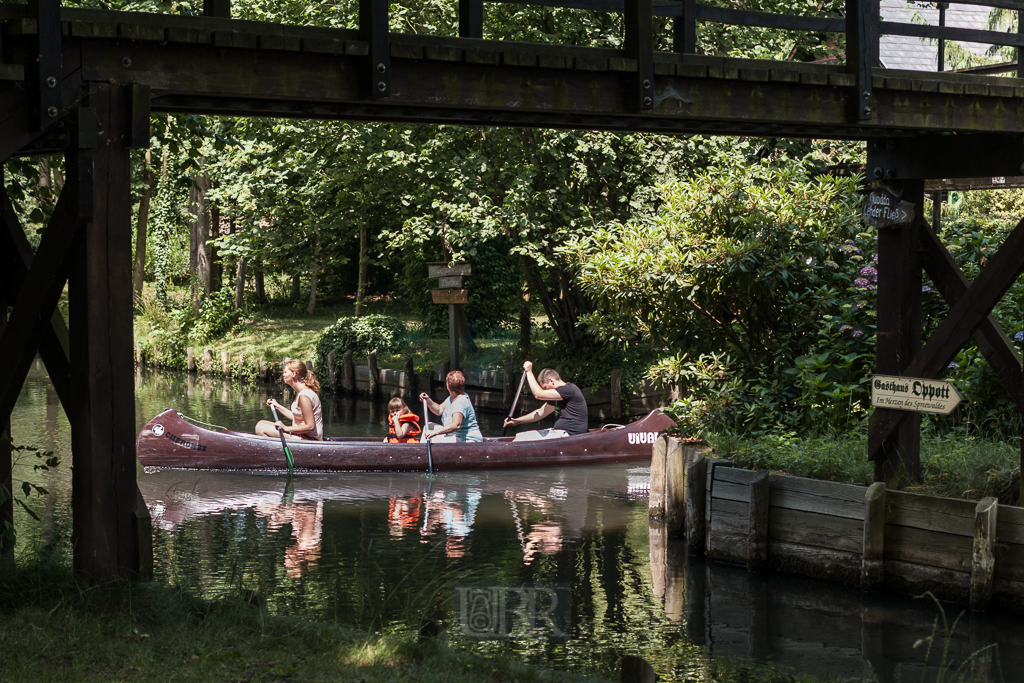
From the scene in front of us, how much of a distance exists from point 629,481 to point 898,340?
5524mm

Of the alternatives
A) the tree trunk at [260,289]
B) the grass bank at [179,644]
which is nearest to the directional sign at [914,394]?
the grass bank at [179,644]

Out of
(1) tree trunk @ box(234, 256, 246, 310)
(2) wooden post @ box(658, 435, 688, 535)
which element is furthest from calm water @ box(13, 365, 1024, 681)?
(1) tree trunk @ box(234, 256, 246, 310)

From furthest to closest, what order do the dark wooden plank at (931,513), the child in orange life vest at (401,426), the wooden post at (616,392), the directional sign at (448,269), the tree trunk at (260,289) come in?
the tree trunk at (260,289) → the directional sign at (448,269) → the wooden post at (616,392) → the child in orange life vest at (401,426) → the dark wooden plank at (931,513)

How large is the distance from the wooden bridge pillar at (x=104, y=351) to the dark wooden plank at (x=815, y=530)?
5.37 m

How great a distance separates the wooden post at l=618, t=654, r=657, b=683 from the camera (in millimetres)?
4449

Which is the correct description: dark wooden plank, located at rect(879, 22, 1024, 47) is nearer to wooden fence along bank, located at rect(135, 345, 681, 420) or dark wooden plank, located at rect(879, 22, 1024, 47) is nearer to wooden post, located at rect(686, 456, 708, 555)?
wooden post, located at rect(686, 456, 708, 555)

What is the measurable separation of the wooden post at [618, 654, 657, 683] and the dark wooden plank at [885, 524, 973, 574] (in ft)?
13.9

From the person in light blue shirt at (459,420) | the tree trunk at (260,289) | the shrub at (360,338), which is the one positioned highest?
the tree trunk at (260,289)

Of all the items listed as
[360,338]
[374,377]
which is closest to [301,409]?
[374,377]

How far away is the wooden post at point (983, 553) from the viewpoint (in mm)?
7508

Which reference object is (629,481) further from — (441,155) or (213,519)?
(441,155)

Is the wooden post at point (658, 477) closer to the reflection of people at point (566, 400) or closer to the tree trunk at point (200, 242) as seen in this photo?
the reflection of people at point (566, 400)

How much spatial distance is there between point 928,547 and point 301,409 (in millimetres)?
8345

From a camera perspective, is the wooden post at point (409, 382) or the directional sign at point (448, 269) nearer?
the directional sign at point (448, 269)
